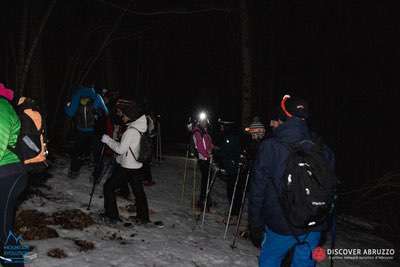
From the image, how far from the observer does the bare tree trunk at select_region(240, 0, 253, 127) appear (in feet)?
38.0

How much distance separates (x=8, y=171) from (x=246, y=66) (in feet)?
28.9

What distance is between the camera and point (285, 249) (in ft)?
13.1

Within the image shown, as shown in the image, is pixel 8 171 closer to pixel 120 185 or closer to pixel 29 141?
pixel 29 141

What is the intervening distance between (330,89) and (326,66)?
5.28 ft

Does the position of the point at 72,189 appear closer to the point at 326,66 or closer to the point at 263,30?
the point at 263,30

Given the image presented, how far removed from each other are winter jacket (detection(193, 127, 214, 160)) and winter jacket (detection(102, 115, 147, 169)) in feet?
6.63

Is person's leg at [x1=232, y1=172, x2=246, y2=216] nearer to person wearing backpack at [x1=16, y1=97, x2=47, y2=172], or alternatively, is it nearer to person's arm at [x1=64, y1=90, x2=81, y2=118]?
person's arm at [x1=64, y1=90, x2=81, y2=118]

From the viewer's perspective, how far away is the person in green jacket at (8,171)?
3789mm

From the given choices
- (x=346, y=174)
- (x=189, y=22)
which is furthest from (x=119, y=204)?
(x=189, y=22)

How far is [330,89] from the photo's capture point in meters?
27.3

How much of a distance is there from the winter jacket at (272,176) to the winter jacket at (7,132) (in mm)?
2418

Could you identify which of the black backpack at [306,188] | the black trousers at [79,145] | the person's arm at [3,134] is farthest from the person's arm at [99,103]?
the black backpack at [306,188]
